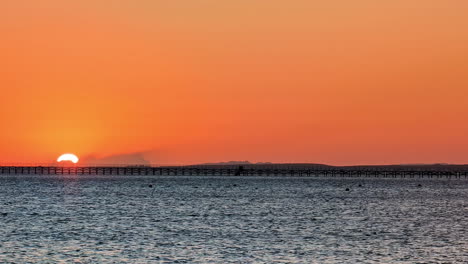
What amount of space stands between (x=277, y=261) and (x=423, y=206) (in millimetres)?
61978

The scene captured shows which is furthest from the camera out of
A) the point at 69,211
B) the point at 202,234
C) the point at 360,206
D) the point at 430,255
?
the point at 360,206

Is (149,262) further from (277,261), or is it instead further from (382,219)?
(382,219)

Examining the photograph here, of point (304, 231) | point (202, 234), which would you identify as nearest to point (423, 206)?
point (304, 231)

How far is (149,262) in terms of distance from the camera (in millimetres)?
46531

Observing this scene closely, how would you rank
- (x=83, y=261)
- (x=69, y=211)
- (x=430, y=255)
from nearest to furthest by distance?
(x=83, y=261)
(x=430, y=255)
(x=69, y=211)

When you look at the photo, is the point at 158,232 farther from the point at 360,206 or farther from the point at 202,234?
the point at 360,206

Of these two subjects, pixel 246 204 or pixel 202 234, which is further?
pixel 246 204

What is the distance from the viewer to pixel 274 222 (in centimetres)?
7475

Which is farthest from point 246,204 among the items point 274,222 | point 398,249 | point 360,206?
point 398,249

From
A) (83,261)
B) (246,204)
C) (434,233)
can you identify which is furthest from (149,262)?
(246,204)

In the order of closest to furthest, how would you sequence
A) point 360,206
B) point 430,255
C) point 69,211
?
point 430,255 → point 69,211 → point 360,206

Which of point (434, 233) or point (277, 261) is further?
point (434, 233)

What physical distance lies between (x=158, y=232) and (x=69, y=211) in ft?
89.1

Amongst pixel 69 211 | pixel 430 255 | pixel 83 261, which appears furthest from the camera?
pixel 69 211
